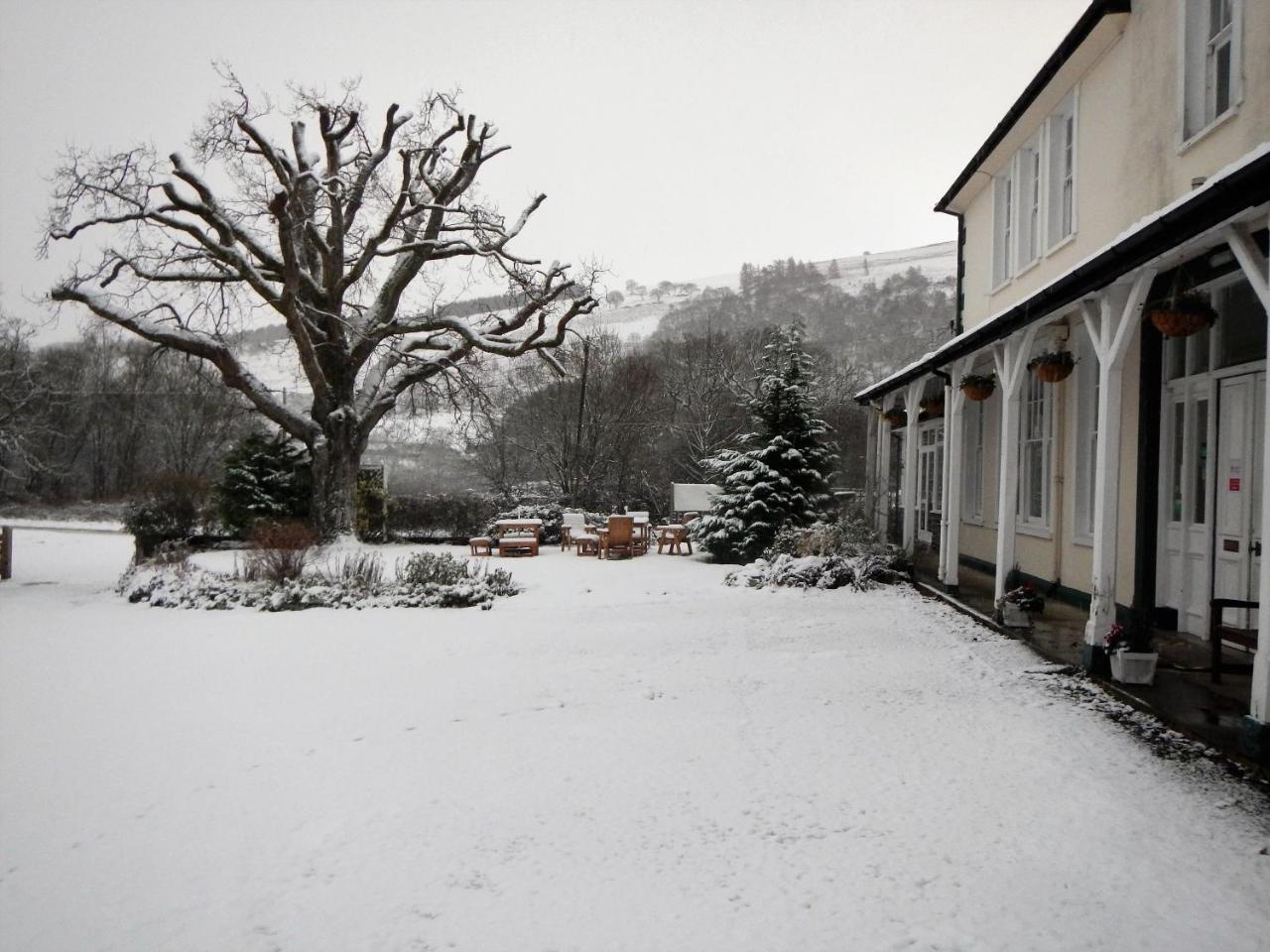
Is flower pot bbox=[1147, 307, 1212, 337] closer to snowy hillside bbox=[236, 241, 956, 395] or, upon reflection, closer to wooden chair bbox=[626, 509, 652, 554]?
wooden chair bbox=[626, 509, 652, 554]

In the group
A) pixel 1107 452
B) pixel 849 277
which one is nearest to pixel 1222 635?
pixel 1107 452

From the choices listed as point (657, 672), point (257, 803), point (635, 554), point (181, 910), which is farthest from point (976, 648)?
point (635, 554)

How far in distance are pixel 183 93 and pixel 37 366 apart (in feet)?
80.5

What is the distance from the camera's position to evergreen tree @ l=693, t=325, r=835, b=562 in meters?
14.7

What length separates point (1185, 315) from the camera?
17.3ft

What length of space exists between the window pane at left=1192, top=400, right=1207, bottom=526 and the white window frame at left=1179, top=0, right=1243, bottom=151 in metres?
2.24

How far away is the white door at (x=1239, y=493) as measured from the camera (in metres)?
5.96

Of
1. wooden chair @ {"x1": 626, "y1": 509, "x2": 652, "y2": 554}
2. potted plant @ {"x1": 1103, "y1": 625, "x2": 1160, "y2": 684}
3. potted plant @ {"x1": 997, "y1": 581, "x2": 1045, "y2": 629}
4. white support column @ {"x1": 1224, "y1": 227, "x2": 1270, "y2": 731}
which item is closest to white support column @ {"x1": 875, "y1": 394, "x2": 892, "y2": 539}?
wooden chair @ {"x1": 626, "y1": 509, "x2": 652, "y2": 554}

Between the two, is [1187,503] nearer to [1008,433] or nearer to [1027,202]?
[1008,433]

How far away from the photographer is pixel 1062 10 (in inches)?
515

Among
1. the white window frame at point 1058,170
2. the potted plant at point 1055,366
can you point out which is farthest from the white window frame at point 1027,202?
the potted plant at point 1055,366

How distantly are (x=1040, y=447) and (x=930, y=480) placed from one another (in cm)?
706

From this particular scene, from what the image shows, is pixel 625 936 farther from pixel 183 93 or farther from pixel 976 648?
pixel 183 93

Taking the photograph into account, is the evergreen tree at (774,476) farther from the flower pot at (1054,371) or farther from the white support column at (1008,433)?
the flower pot at (1054,371)
